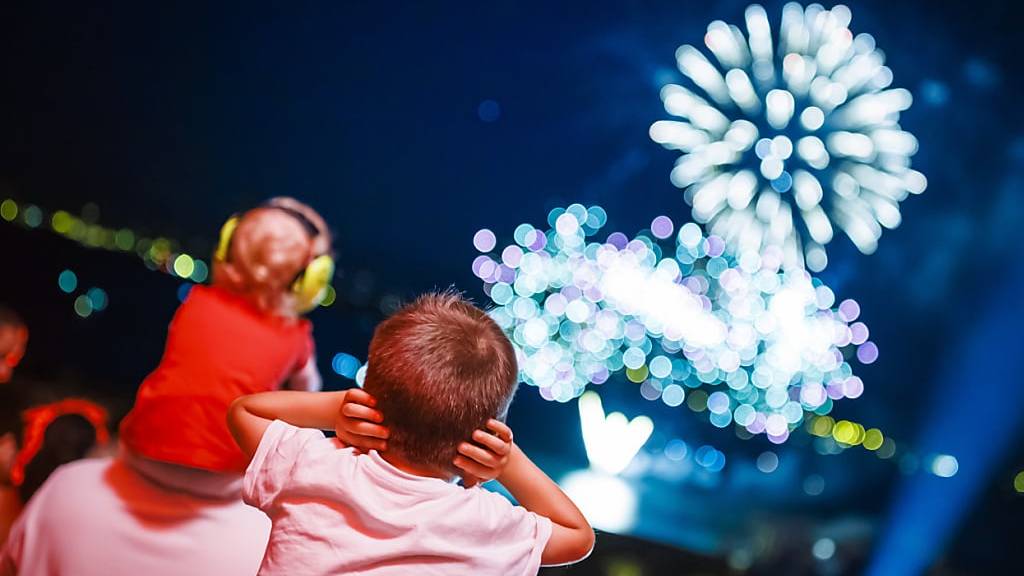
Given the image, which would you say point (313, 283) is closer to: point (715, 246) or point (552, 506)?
point (552, 506)

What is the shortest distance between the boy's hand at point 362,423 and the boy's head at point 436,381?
0.6 inches

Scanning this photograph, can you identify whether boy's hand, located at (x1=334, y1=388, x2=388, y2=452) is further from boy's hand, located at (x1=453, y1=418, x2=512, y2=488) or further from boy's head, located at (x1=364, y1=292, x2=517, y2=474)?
boy's hand, located at (x1=453, y1=418, x2=512, y2=488)

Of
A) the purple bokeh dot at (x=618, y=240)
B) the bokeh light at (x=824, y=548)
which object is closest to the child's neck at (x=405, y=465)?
the bokeh light at (x=824, y=548)

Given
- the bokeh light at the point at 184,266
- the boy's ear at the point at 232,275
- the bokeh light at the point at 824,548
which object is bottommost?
the boy's ear at the point at 232,275

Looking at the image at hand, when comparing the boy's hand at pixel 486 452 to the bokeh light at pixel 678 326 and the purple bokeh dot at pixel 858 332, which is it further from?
the purple bokeh dot at pixel 858 332

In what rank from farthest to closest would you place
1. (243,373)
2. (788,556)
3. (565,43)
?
1. (565,43)
2. (788,556)
3. (243,373)

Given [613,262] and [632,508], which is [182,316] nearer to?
[632,508]

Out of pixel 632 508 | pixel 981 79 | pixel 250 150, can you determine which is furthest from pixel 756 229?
pixel 250 150

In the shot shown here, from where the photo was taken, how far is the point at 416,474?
5.37 ft

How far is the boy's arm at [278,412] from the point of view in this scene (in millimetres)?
1731

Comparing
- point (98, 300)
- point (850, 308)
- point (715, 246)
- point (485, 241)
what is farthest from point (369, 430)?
point (485, 241)

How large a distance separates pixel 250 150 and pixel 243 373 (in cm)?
2036

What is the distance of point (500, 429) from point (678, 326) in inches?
488

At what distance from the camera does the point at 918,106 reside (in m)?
12.5
